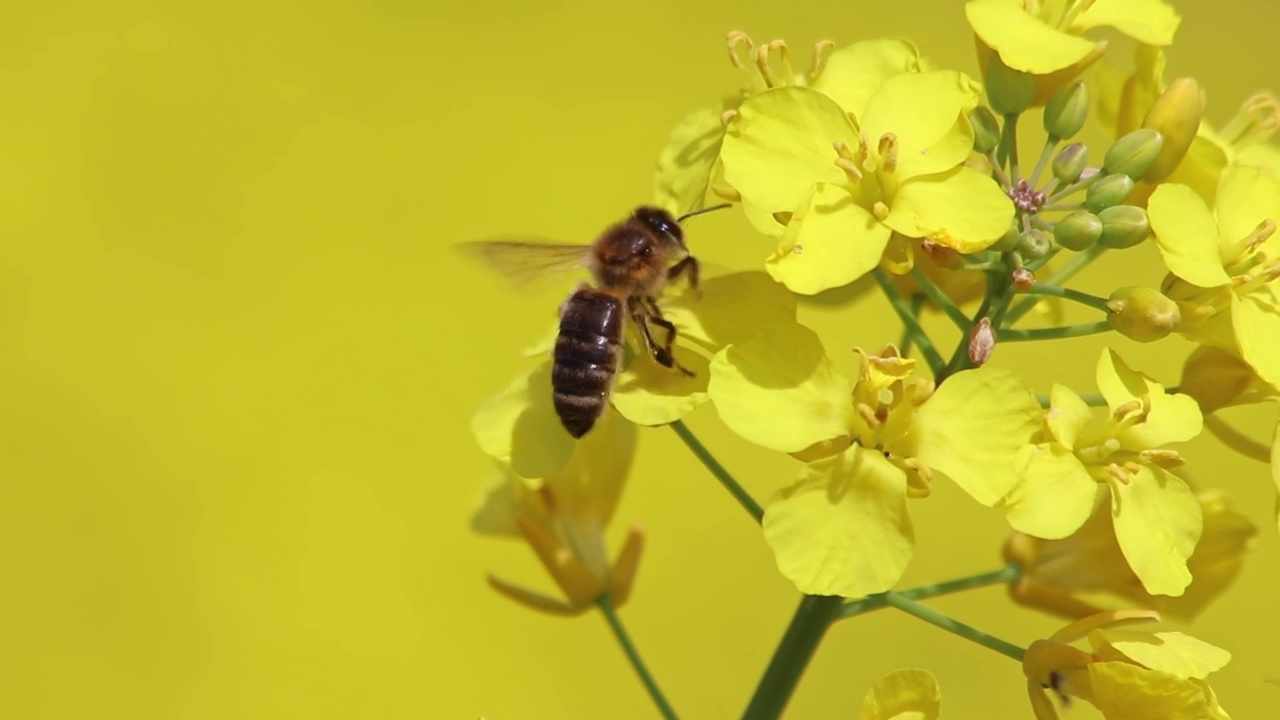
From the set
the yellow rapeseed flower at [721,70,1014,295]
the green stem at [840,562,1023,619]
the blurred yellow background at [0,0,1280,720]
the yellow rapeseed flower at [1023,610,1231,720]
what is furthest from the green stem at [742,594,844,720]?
the blurred yellow background at [0,0,1280,720]

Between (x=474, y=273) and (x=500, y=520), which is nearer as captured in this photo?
(x=500, y=520)

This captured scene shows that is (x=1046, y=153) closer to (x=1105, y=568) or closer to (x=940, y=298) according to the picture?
(x=940, y=298)

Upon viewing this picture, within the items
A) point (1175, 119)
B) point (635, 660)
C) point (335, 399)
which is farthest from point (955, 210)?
point (335, 399)

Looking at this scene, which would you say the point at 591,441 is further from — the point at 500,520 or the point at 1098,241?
the point at 1098,241

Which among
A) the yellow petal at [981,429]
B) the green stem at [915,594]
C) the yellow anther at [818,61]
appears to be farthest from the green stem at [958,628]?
the yellow anther at [818,61]

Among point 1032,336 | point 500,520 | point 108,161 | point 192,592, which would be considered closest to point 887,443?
point 1032,336
